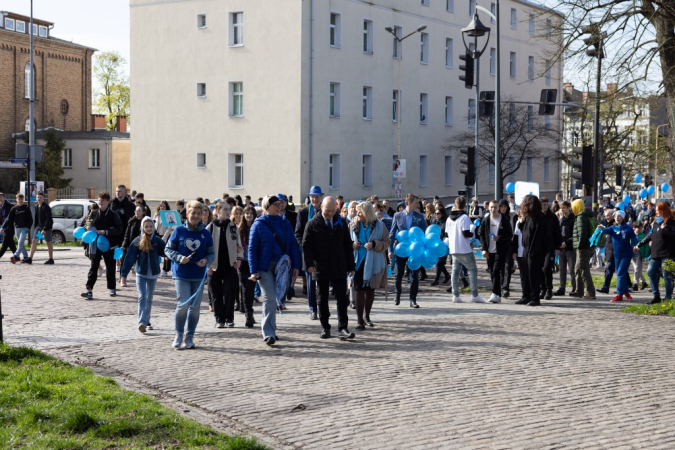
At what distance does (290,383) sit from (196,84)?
40465 millimetres

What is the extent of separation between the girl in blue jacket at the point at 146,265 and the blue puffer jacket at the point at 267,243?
1909 millimetres

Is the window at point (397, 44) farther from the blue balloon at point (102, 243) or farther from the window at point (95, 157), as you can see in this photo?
the blue balloon at point (102, 243)

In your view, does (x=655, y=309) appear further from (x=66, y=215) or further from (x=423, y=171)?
(x=423, y=171)

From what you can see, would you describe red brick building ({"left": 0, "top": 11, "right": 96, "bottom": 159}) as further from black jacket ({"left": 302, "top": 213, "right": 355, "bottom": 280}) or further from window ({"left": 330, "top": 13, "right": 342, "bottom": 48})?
black jacket ({"left": 302, "top": 213, "right": 355, "bottom": 280})

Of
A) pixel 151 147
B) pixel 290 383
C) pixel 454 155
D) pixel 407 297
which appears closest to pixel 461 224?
pixel 407 297

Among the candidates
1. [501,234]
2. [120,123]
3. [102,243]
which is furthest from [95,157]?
[501,234]

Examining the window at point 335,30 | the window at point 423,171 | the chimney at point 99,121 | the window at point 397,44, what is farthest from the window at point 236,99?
the chimney at point 99,121

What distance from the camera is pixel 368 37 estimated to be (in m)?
49.0

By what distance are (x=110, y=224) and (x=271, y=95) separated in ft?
95.2

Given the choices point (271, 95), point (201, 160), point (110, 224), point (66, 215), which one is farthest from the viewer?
point (201, 160)

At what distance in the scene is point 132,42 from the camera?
49.6m

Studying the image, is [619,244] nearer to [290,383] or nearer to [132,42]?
[290,383]

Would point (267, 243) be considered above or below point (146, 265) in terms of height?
above

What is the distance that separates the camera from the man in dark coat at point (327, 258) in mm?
11383
